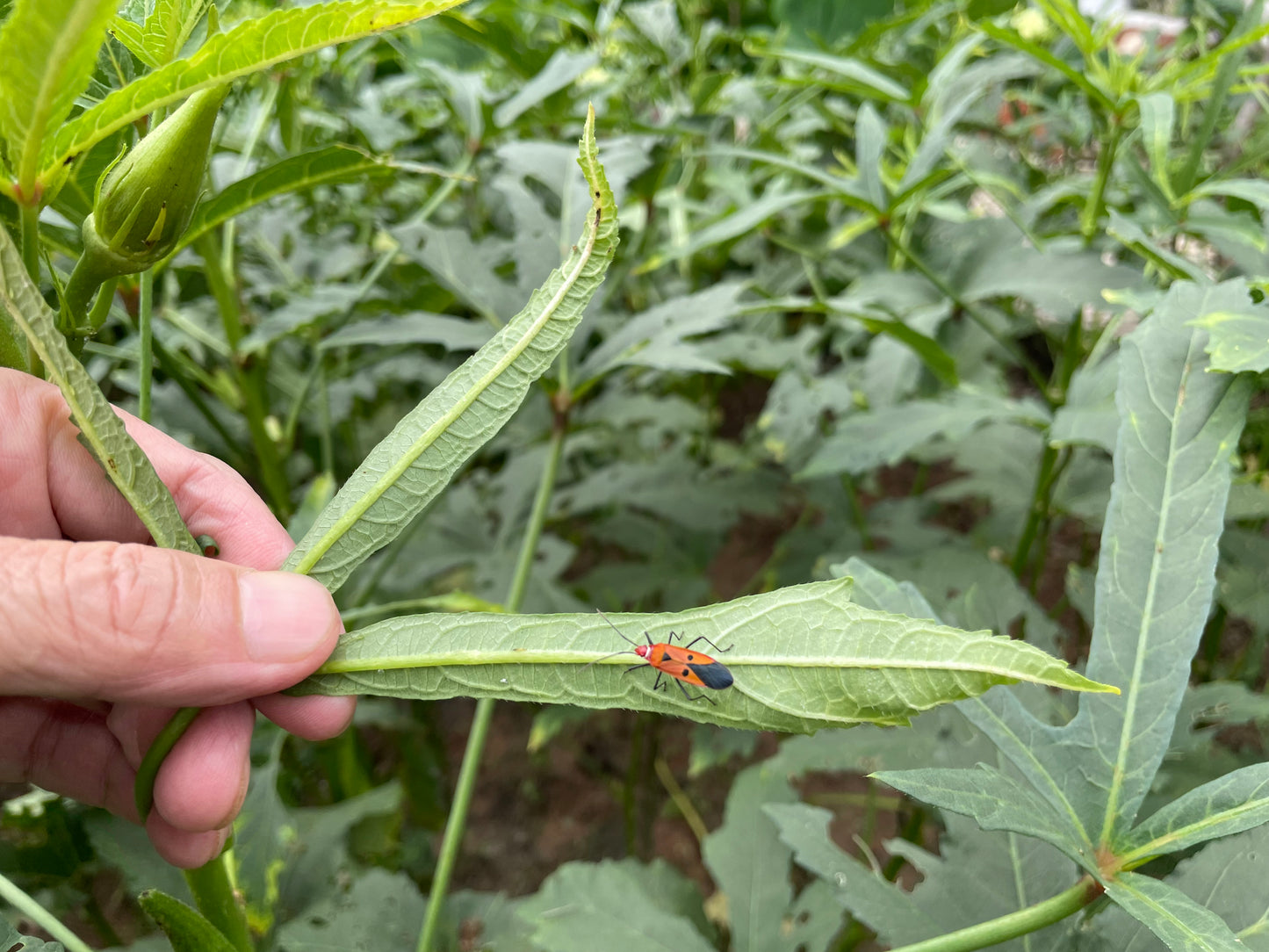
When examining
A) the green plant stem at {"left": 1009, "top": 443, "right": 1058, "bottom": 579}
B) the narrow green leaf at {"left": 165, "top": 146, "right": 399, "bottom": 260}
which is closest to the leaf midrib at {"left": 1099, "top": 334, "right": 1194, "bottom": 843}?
the green plant stem at {"left": 1009, "top": 443, "right": 1058, "bottom": 579}

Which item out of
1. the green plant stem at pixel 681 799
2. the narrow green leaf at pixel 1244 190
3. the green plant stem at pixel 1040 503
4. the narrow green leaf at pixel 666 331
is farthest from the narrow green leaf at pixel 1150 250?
the green plant stem at pixel 681 799

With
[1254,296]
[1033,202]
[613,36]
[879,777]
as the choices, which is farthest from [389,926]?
[613,36]

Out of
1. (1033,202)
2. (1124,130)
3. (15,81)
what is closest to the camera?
(15,81)

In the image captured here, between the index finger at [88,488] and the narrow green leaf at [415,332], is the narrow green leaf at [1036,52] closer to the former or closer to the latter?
the narrow green leaf at [415,332]

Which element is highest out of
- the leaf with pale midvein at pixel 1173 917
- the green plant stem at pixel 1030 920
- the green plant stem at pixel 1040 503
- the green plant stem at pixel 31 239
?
the green plant stem at pixel 31 239

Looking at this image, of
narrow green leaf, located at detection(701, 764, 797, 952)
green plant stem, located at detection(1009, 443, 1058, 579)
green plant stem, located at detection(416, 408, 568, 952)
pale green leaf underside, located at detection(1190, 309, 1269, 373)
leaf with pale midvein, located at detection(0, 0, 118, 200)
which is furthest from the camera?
green plant stem, located at detection(1009, 443, 1058, 579)

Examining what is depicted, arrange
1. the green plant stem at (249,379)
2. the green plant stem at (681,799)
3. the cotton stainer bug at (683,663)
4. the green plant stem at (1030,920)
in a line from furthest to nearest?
the green plant stem at (681,799) → the green plant stem at (249,379) → the green plant stem at (1030,920) → the cotton stainer bug at (683,663)

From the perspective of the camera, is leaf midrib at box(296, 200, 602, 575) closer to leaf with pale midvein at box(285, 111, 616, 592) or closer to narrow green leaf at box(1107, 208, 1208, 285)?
leaf with pale midvein at box(285, 111, 616, 592)

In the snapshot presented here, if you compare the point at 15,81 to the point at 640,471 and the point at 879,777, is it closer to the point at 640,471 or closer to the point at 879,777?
the point at 879,777
